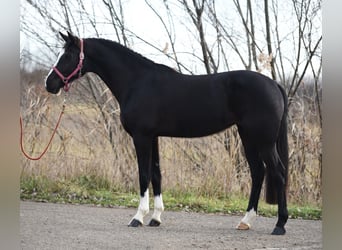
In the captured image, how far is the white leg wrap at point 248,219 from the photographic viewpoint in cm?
511

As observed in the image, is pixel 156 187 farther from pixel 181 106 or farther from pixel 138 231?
pixel 181 106

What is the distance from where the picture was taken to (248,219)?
511 centimetres

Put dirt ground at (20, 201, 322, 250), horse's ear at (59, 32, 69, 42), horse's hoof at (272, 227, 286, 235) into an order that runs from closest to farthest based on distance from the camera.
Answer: dirt ground at (20, 201, 322, 250)
horse's ear at (59, 32, 69, 42)
horse's hoof at (272, 227, 286, 235)

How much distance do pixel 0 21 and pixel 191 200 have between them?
7.19 feet

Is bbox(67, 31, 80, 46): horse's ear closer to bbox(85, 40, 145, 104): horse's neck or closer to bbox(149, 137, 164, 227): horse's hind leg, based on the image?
bbox(85, 40, 145, 104): horse's neck

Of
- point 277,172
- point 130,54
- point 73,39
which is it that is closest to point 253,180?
point 277,172

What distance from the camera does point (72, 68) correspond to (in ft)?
16.4

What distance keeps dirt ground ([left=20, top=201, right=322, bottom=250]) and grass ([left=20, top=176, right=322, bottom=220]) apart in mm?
59

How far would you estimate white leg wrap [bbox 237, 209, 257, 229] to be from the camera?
5.11 metres

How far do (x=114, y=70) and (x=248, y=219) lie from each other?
1.62 m

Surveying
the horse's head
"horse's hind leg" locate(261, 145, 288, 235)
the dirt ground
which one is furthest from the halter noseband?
"horse's hind leg" locate(261, 145, 288, 235)

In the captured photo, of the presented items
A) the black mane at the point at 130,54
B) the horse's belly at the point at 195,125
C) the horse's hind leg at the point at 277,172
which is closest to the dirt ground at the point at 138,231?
the horse's hind leg at the point at 277,172

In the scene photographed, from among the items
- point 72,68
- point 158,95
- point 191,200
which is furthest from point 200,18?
point 191,200

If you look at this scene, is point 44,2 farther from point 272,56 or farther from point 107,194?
point 272,56
